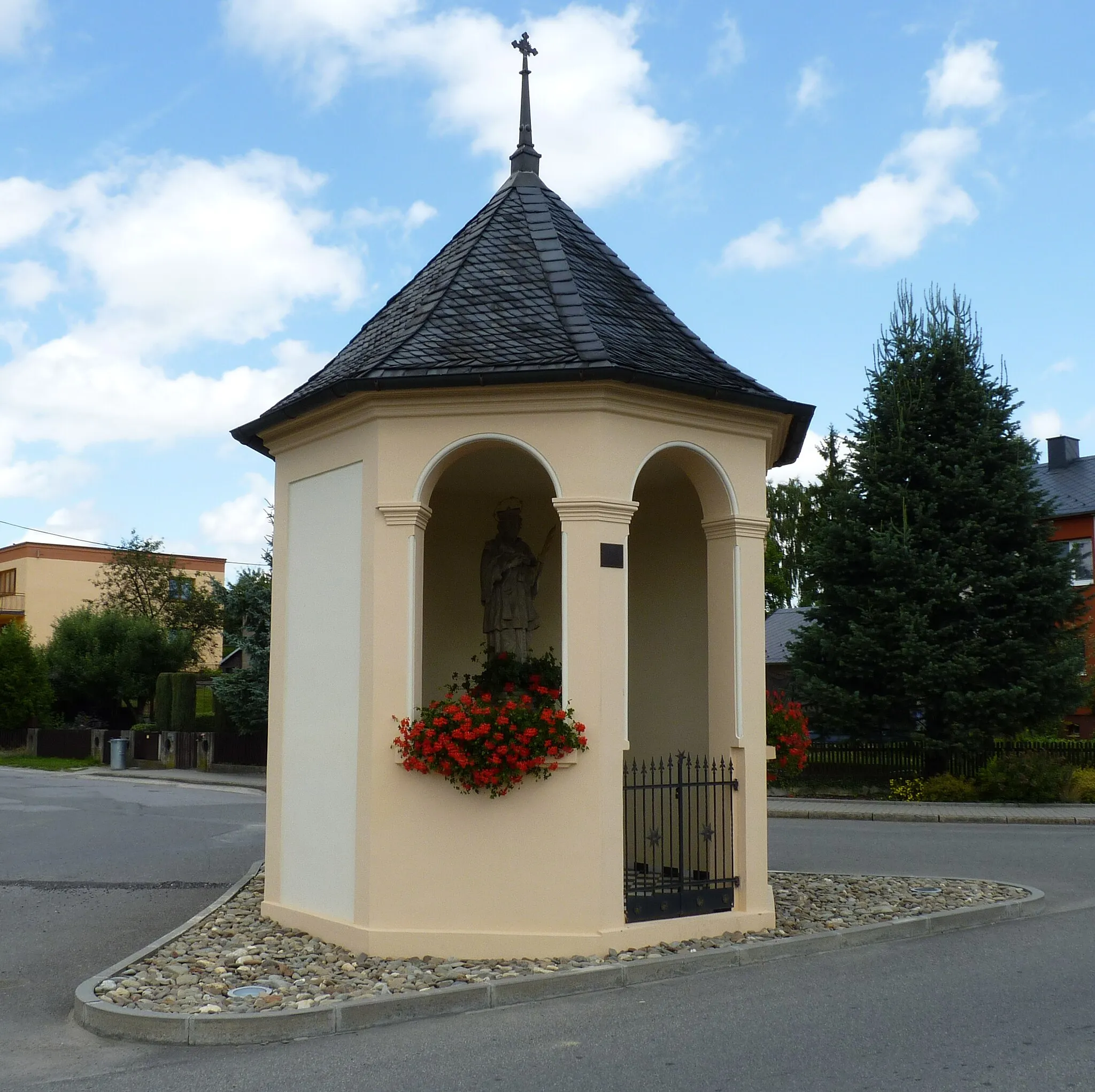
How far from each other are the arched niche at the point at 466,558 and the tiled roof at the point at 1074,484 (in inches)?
1260

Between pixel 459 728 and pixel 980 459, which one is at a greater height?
pixel 980 459

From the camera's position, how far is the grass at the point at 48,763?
35.2 m

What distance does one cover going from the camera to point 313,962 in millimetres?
7863

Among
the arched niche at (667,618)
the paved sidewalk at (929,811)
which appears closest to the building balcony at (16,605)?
the paved sidewalk at (929,811)

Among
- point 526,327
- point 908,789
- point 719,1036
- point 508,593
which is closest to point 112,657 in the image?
point 908,789

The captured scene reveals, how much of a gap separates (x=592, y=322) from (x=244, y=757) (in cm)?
2468

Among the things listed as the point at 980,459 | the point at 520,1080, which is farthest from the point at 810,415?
the point at 980,459

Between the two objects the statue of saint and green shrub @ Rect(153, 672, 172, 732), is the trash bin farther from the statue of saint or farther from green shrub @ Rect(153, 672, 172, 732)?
the statue of saint

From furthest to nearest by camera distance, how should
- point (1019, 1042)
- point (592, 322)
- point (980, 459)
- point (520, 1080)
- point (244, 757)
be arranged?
point (244, 757) → point (980, 459) → point (592, 322) → point (1019, 1042) → point (520, 1080)

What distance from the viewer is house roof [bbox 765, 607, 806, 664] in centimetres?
4159

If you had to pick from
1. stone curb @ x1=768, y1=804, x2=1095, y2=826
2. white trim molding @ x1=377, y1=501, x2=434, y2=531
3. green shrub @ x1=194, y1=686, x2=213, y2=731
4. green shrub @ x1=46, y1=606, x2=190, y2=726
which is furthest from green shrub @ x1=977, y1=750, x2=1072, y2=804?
green shrub @ x1=46, y1=606, x2=190, y2=726

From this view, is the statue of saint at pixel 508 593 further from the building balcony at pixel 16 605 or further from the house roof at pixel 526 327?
the building balcony at pixel 16 605

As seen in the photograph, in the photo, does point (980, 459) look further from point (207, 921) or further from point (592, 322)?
point (207, 921)

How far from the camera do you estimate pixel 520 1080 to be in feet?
18.4
